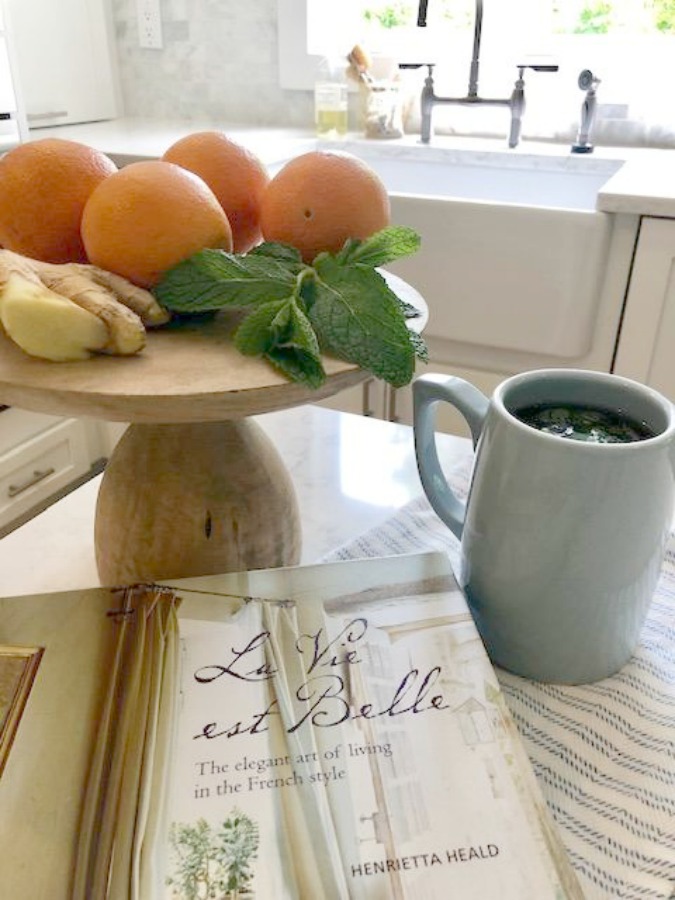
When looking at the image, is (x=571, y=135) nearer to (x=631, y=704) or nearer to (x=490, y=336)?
(x=490, y=336)

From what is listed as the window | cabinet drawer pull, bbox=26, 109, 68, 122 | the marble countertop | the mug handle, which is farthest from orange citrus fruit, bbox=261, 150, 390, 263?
cabinet drawer pull, bbox=26, 109, 68, 122

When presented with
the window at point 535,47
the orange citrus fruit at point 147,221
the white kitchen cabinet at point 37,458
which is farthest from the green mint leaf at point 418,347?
the window at point 535,47

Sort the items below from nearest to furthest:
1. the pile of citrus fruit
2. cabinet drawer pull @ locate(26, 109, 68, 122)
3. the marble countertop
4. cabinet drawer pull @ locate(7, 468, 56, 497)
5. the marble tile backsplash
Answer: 1. the pile of citrus fruit
2. the marble countertop
3. cabinet drawer pull @ locate(7, 468, 56, 497)
4. cabinet drawer pull @ locate(26, 109, 68, 122)
5. the marble tile backsplash

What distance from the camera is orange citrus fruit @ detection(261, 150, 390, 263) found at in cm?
45

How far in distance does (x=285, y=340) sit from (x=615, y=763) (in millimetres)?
282

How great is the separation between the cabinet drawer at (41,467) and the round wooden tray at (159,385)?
1.34m

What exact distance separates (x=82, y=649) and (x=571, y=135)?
1.69 meters

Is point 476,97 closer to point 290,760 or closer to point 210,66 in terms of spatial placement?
point 210,66

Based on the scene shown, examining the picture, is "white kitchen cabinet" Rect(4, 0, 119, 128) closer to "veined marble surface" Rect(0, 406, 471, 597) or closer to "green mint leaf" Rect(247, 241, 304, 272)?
"veined marble surface" Rect(0, 406, 471, 597)

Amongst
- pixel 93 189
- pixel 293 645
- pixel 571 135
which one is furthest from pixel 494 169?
pixel 293 645

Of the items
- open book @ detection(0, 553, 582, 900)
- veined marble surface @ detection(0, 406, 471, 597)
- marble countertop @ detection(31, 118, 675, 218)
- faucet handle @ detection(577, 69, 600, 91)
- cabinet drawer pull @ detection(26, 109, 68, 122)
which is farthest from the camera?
cabinet drawer pull @ detection(26, 109, 68, 122)

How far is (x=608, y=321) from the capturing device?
1251 millimetres

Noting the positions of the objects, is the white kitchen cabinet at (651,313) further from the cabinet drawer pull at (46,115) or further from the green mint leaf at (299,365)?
the cabinet drawer pull at (46,115)

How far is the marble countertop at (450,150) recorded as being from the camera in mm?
1157
